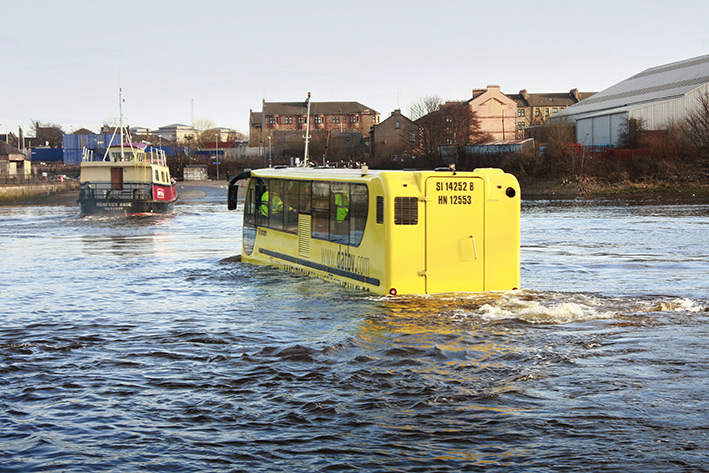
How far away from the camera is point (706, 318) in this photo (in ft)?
38.4

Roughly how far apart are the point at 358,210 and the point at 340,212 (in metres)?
0.78

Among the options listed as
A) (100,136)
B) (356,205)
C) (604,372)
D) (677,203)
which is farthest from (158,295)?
(100,136)

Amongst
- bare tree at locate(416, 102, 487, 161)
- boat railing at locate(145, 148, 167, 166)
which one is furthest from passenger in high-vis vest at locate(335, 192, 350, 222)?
bare tree at locate(416, 102, 487, 161)

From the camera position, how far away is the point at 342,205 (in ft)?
45.1

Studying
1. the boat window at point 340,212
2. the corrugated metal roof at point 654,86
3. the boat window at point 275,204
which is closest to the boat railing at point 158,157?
the boat window at point 275,204

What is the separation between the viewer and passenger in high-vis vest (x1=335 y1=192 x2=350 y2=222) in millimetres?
13556

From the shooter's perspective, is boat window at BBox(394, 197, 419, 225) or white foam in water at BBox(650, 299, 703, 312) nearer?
boat window at BBox(394, 197, 419, 225)

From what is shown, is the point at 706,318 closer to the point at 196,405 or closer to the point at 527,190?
the point at 196,405

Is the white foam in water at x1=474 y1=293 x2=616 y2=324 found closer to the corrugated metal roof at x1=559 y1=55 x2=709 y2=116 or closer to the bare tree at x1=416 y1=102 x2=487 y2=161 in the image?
the corrugated metal roof at x1=559 y1=55 x2=709 y2=116

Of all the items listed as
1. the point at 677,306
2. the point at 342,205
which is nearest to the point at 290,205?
the point at 342,205

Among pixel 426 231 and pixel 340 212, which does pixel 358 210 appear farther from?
pixel 426 231

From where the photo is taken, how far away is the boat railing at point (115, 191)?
44.2 metres

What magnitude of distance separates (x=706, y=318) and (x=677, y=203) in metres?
41.8

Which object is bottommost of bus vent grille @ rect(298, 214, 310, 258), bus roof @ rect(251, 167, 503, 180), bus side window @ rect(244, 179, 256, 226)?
bus vent grille @ rect(298, 214, 310, 258)
